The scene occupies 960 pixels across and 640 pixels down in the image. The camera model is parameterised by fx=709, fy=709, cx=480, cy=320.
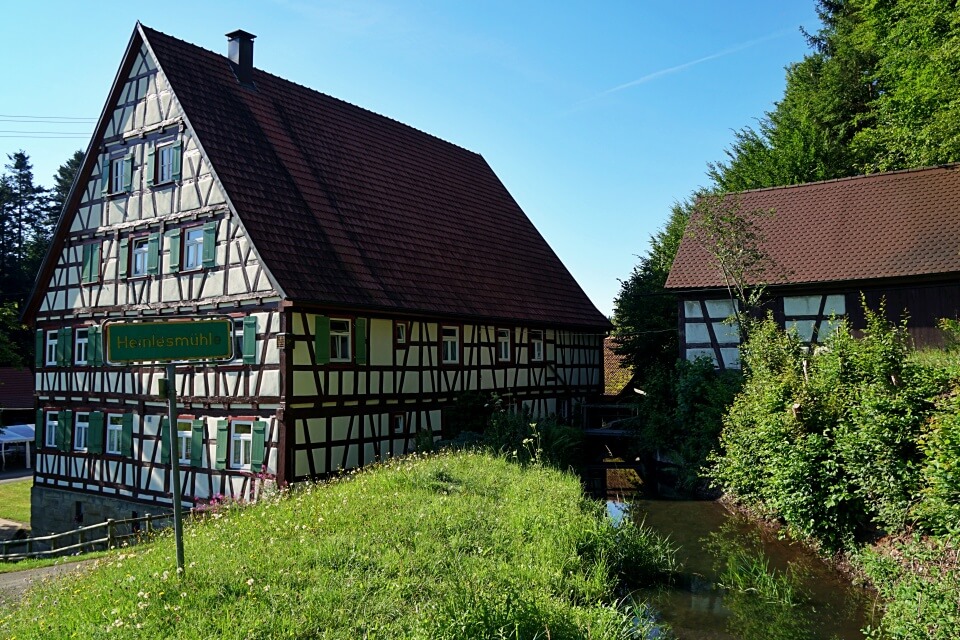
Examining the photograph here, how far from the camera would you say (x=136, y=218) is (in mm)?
17531

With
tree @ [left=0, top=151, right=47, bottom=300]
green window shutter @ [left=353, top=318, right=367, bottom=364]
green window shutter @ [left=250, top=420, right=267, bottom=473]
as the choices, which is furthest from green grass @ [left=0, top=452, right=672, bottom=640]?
tree @ [left=0, top=151, right=47, bottom=300]

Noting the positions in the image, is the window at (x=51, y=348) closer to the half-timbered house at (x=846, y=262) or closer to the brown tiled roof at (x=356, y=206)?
the brown tiled roof at (x=356, y=206)

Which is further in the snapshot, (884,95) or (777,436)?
(884,95)

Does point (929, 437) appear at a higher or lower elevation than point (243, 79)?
lower

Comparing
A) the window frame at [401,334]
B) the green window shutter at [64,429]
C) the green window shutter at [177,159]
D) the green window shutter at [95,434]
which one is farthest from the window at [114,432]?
the window frame at [401,334]

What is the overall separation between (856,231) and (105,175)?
19598 mm

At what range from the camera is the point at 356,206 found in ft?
A: 60.6

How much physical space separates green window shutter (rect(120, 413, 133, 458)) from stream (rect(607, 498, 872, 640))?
12806 millimetres

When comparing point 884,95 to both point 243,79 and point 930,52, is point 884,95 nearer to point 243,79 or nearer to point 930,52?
point 930,52

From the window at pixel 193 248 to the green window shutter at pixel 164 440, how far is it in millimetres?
3633

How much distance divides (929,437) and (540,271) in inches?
667

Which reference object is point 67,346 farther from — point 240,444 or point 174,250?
point 240,444

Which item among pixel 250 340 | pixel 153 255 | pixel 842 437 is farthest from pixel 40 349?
pixel 842 437

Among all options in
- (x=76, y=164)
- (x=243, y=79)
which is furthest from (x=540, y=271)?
(x=76, y=164)
